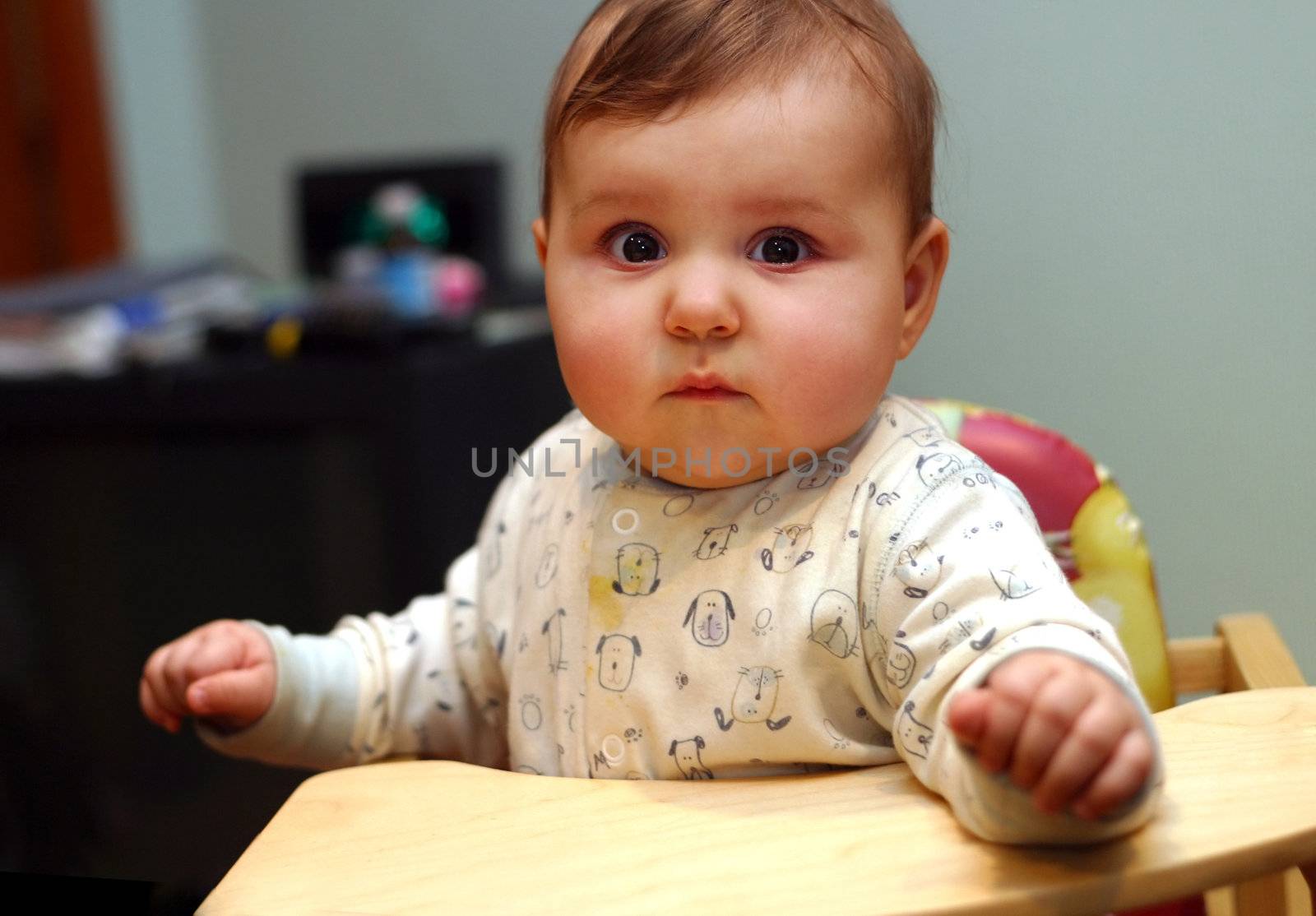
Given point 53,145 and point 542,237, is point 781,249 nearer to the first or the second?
point 542,237

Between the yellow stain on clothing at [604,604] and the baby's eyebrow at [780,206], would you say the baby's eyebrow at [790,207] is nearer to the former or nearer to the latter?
the baby's eyebrow at [780,206]

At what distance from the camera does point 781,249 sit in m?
0.62

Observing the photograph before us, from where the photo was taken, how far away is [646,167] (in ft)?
2.02

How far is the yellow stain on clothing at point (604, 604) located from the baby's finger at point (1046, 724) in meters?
0.26

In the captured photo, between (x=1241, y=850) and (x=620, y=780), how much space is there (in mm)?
271

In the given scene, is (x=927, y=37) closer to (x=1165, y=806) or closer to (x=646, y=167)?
(x=646, y=167)

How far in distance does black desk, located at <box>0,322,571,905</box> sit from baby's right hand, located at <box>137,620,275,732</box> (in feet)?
2.18

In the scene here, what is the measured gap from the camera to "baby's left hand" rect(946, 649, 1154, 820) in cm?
46

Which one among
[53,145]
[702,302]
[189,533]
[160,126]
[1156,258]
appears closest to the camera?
[702,302]

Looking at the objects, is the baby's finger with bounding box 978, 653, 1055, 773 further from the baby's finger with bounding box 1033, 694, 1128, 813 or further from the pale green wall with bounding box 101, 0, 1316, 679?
the pale green wall with bounding box 101, 0, 1316, 679

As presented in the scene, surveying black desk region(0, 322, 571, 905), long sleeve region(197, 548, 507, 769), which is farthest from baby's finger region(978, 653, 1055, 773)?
black desk region(0, 322, 571, 905)

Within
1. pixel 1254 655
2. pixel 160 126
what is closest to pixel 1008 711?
pixel 1254 655

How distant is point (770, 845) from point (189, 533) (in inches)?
49.7

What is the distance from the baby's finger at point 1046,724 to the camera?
47 centimetres
